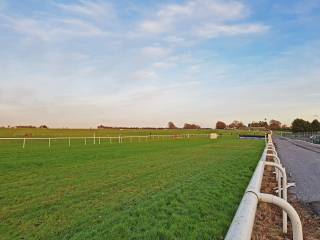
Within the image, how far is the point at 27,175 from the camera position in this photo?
495 inches

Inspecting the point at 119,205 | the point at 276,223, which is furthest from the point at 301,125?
the point at 276,223

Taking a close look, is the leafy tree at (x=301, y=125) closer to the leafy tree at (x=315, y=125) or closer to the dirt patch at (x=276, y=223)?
the leafy tree at (x=315, y=125)

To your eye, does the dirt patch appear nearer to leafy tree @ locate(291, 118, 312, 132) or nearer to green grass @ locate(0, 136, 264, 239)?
green grass @ locate(0, 136, 264, 239)

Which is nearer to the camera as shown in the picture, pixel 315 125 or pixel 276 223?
pixel 276 223

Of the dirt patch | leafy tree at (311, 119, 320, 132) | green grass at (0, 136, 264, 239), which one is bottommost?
the dirt patch

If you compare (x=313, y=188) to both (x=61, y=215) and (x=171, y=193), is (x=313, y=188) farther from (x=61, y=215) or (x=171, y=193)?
(x=61, y=215)

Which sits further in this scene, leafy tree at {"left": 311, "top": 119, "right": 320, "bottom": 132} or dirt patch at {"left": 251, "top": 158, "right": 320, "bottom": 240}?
leafy tree at {"left": 311, "top": 119, "right": 320, "bottom": 132}

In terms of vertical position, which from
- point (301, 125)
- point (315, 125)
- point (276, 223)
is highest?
point (301, 125)

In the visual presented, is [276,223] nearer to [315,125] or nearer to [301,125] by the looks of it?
[315,125]

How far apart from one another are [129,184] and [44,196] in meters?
2.38

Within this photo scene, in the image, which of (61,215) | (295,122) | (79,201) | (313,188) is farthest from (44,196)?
(295,122)

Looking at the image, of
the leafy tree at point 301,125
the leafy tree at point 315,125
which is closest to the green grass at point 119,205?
the leafy tree at point 301,125

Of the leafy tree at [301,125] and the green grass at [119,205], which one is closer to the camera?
the green grass at [119,205]

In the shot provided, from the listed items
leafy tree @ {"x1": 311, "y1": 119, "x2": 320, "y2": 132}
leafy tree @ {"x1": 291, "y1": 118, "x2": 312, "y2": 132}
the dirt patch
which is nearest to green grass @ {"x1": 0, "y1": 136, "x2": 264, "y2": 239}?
the dirt patch
